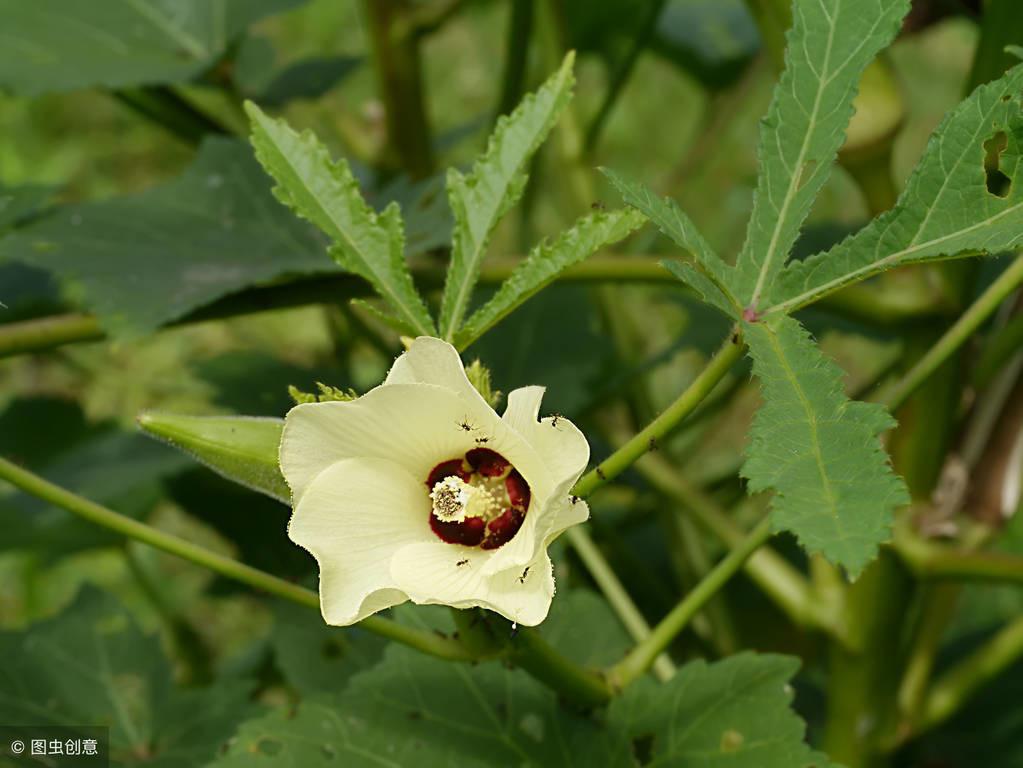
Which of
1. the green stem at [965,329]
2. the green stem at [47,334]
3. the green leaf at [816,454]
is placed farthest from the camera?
the green stem at [47,334]

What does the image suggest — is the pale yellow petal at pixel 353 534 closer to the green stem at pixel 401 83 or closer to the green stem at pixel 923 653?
the green stem at pixel 923 653

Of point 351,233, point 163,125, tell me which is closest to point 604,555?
point 163,125

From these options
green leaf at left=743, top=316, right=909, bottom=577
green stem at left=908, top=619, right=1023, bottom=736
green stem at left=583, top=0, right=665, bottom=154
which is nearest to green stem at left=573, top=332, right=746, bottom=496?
green leaf at left=743, top=316, right=909, bottom=577

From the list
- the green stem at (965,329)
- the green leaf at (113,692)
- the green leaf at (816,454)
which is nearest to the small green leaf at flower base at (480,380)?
the green leaf at (816,454)

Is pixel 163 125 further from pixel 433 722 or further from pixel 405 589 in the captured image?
pixel 405 589

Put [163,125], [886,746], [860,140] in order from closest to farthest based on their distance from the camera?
[860,140] → [886,746] → [163,125]

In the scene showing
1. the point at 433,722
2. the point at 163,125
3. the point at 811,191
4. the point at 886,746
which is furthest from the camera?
the point at 163,125

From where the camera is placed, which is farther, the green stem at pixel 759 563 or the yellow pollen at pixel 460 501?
the green stem at pixel 759 563
